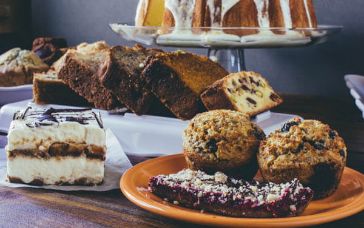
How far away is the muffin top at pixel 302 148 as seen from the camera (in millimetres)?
750

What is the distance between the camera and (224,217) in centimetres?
65

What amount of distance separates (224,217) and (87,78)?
2.17 ft

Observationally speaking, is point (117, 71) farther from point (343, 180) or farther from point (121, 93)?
point (343, 180)

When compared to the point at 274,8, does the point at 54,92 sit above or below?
below

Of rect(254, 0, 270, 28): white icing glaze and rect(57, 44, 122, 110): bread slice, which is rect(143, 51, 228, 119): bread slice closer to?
rect(57, 44, 122, 110): bread slice

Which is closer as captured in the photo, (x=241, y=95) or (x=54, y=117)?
(x=54, y=117)

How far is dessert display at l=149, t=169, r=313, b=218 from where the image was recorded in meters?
0.66

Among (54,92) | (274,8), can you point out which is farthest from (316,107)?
(54,92)

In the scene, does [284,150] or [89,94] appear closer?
[284,150]

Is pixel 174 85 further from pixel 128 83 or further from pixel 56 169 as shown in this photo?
pixel 56 169

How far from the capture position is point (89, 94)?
4.05ft

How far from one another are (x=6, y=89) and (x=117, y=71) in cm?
46

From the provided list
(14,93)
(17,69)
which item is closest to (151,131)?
(14,93)

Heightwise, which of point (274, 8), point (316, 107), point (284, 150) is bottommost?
point (316, 107)
